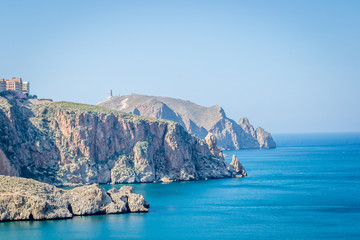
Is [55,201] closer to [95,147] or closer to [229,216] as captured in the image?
[229,216]

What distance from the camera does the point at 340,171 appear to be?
18950cm

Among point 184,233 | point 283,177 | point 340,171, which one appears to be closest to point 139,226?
point 184,233

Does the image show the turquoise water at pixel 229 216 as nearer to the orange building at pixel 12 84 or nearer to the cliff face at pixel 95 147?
the cliff face at pixel 95 147

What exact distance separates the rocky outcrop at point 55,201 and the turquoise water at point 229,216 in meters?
1.85

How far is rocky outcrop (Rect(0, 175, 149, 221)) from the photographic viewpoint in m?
99.6

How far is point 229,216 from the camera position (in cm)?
11100

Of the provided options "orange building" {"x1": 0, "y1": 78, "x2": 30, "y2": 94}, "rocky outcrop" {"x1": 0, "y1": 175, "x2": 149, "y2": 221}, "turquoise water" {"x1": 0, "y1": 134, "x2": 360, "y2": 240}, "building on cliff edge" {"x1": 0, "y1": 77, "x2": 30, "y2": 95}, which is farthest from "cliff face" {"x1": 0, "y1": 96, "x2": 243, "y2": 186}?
"rocky outcrop" {"x1": 0, "y1": 175, "x2": 149, "y2": 221}

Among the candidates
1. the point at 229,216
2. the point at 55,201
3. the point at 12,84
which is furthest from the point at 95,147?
the point at 229,216

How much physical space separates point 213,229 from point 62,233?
78.0 feet

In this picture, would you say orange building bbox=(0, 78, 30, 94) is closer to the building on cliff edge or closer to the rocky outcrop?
the building on cliff edge

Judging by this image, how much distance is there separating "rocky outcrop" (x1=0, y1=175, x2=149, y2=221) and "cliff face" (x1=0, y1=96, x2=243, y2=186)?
34071 mm

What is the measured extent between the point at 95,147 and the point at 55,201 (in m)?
55.1

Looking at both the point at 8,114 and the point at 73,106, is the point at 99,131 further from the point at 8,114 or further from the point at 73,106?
the point at 8,114

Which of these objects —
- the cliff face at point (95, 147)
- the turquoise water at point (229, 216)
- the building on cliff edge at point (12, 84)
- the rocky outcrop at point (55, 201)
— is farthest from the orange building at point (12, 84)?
the rocky outcrop at point (55, 201)
